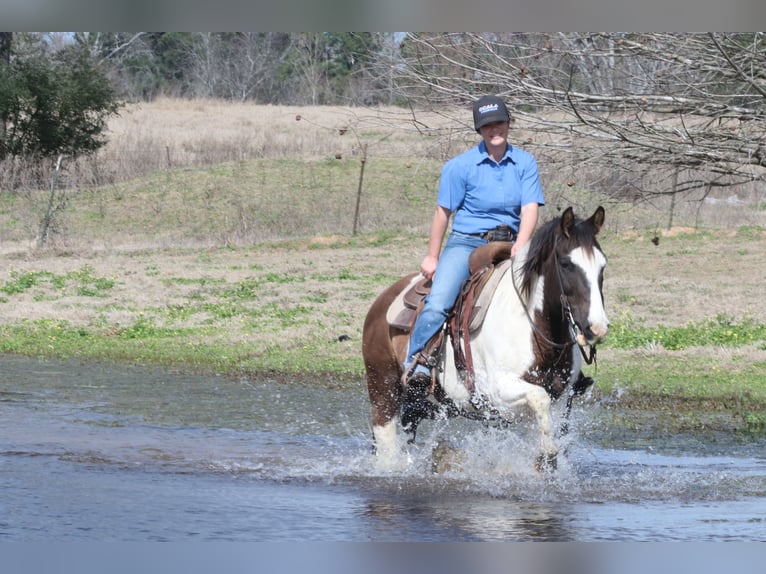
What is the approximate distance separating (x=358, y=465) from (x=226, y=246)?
18072mm

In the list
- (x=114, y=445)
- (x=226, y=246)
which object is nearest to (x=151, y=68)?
(x=226, y=246)

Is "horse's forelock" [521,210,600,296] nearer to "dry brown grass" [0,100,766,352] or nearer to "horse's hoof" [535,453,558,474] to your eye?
"horse's hoof" [535,453,558,474]

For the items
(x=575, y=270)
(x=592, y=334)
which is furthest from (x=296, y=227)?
(x=592, y=334)

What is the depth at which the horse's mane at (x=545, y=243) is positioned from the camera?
7.68 meters

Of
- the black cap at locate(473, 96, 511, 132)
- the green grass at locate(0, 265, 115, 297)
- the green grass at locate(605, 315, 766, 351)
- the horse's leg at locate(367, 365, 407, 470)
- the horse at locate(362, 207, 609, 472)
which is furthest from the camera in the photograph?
the green grass at locate(0, 265, 115, 297)

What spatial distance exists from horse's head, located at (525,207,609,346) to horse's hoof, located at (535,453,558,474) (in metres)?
0.93

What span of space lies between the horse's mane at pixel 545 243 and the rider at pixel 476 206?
0.25 meters

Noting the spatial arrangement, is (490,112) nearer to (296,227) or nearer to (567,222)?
(567,222)

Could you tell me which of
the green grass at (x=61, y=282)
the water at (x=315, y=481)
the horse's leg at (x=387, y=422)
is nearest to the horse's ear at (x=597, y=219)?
the water at (x=315, y=481)

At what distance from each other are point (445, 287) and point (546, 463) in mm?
1425

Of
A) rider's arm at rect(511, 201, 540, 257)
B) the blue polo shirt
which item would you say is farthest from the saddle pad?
the blue polo shirt

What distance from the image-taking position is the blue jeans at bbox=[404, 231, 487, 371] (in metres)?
8.54
